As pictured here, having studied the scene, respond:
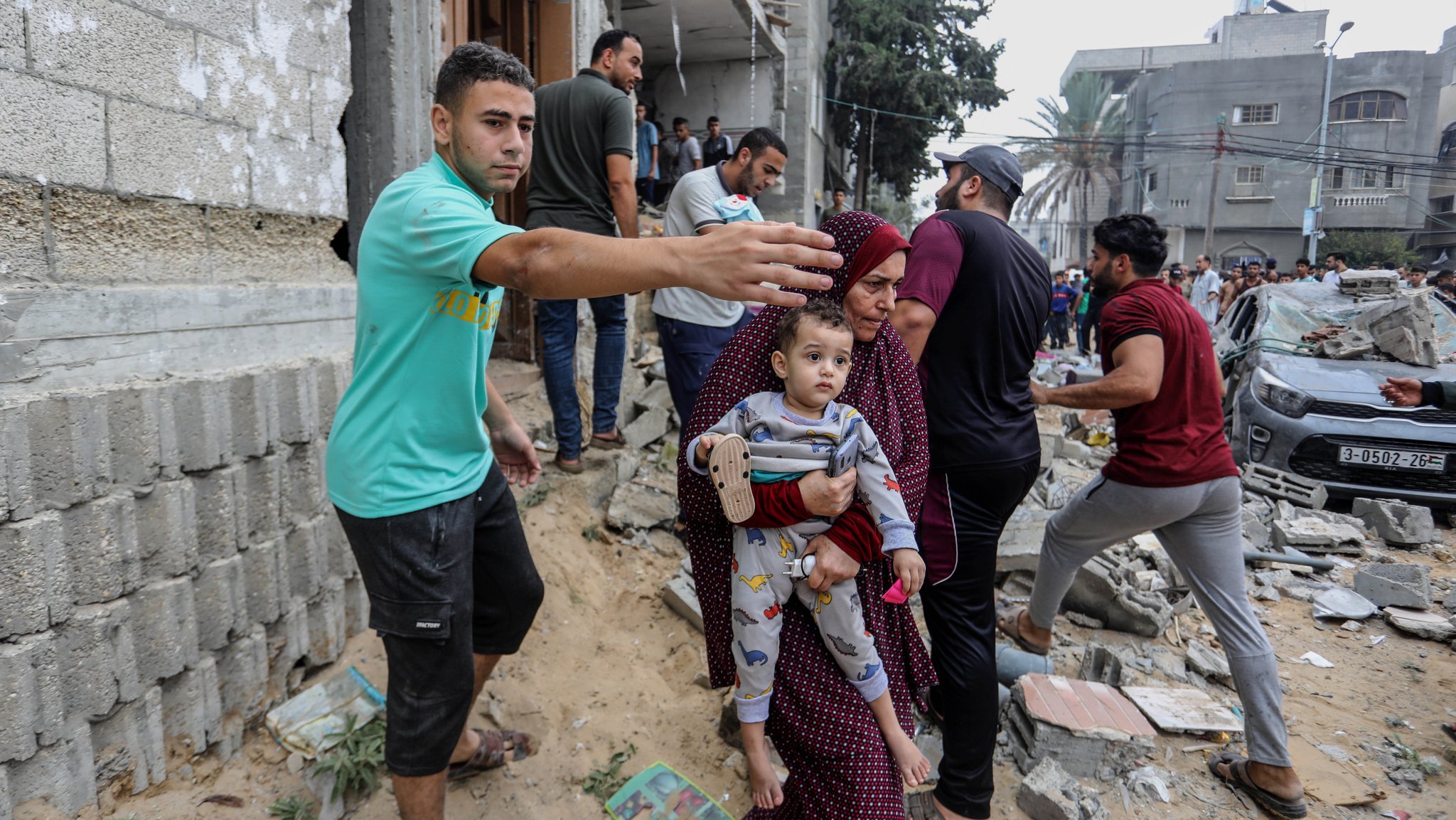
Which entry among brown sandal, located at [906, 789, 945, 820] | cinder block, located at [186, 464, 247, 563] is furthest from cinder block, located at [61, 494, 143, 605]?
brown sandal, located at [906, 789, 945, 820]

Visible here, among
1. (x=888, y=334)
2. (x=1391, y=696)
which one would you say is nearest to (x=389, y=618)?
(x=888, y=334)

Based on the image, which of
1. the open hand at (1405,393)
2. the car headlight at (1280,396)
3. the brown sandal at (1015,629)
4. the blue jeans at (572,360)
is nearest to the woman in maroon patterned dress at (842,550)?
the brown sandal at (1015,629)

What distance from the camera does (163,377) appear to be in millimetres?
2365

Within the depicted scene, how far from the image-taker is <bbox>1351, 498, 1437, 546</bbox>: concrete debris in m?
5.85

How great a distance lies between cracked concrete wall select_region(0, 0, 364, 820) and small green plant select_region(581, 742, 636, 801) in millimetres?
1156

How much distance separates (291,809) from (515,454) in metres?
1.33

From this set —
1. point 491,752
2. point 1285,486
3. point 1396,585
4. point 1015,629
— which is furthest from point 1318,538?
point 491,752

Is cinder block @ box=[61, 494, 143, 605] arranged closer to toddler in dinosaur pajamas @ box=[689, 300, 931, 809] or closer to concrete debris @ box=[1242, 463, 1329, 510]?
toddler in dinosaur pajamas @ box=[689, 300, 931, 809]

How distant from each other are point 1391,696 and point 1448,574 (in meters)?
2.34

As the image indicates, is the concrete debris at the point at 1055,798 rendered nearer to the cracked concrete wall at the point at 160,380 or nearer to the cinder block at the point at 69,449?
the cracked concrete wall at the point at 160,380

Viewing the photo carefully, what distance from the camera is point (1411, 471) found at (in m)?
6.05

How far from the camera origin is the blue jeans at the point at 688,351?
3.79 metres

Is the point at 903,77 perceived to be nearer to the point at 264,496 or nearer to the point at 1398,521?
the point at 1398,521

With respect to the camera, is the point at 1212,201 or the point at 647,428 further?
the point at 1212,201
